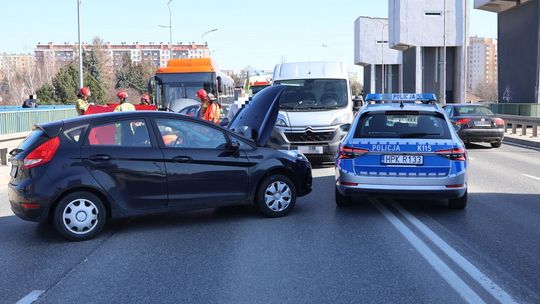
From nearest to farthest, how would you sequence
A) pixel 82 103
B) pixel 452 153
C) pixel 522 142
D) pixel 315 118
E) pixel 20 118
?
pixel 452 153 → pixel 82 103 → pixel 315 118 → pixel 20 118 → pixel 522 142

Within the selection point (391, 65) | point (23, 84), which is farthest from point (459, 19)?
point (23, 84)

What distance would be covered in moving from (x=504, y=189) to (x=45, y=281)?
323 inches

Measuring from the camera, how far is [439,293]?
480cm

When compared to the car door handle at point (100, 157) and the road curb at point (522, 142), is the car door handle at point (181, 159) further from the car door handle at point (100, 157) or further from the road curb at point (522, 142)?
the road curb at point (522, 142)

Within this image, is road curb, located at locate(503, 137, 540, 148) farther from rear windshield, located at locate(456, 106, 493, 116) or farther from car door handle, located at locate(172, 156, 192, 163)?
car door handle, located at locate(172, 156, 192, 163)

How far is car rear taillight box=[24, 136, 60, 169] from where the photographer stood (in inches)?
263

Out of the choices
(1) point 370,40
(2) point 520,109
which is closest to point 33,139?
(2) point 520,109

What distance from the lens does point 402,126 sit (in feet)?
27.2

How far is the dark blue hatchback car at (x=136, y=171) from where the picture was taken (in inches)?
264

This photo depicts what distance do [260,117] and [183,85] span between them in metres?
13.8

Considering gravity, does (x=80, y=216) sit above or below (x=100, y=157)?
below

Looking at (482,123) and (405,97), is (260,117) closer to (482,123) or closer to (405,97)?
Answer: (405,97)

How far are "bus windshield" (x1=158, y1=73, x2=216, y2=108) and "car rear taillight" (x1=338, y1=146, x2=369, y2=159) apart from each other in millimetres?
14394

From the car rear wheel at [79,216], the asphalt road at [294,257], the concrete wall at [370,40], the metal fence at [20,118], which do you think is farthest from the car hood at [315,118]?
the concrete wall at [370,40]
